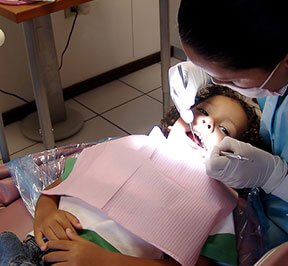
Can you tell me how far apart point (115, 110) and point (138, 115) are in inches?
5.1

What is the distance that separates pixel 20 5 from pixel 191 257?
0.85 m

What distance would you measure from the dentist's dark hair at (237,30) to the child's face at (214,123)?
1.25 ft

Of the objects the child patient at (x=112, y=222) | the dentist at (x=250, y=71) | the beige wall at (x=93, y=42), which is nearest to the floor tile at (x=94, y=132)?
the beige wall at (x=93, y=42)

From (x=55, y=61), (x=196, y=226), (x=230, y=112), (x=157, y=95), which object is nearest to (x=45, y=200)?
(x=196, y=226)

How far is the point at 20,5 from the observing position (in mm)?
1379

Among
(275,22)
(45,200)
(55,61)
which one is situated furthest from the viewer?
(55,61)

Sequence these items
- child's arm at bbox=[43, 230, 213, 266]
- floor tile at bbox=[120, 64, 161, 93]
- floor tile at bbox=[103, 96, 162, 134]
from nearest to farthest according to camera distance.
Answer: child's arm at bbox=[43, 230, 213, 266] < floor tile at bbox=[103, 96, 162, 134] < floor tile at bbox=[120, 64, 161, 93]

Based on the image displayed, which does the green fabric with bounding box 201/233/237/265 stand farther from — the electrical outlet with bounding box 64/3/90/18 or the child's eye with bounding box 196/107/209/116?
the electrical outlet with bounding box 64/3/90/18

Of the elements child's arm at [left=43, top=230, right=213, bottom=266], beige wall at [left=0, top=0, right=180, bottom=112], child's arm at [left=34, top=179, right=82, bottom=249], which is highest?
child's arm at [left=43, top=230, right=213, bottom=266]

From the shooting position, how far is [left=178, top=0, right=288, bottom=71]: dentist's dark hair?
73 cm

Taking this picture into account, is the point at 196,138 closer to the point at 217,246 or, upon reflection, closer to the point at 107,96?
the point at 217,246

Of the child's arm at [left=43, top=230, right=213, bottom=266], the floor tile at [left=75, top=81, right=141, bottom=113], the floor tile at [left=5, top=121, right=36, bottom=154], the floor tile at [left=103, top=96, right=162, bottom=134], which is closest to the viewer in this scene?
the child's arm at [left=43, top=230, right=213, bottom=266]

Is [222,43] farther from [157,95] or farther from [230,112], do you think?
[157,95]

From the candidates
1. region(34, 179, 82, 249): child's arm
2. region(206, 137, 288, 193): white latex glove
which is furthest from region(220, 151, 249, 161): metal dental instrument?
region(34, 179, 82, 249): child's arm
